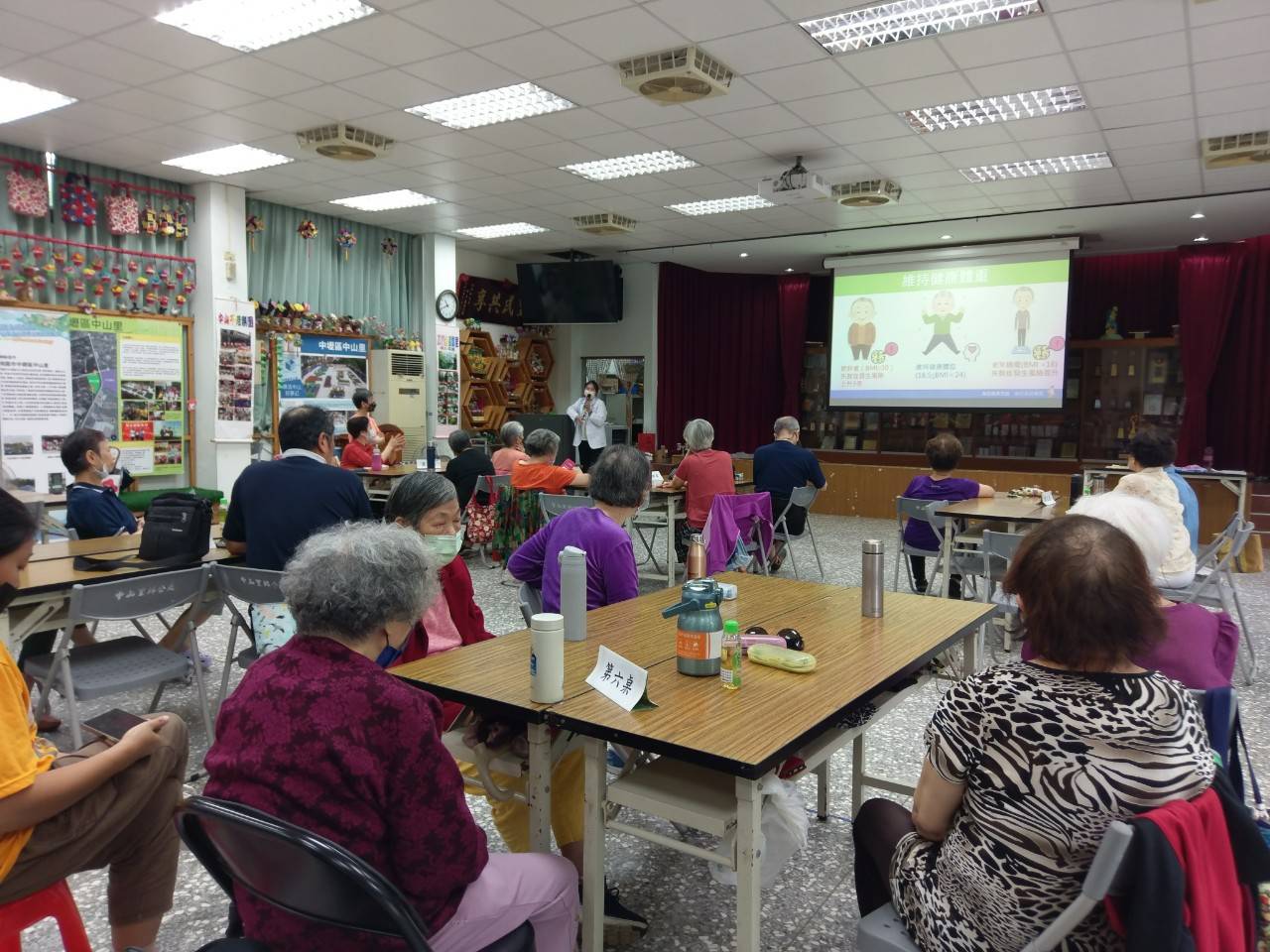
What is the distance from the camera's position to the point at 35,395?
6426 millimetres

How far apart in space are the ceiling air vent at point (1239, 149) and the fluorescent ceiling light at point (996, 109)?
132cm

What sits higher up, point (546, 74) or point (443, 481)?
point (546, 74)

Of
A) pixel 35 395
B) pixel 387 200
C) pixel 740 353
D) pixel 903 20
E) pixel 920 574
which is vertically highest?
pixel 903 20

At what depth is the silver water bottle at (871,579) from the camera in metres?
2.52

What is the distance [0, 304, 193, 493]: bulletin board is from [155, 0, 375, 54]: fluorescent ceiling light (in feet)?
10.7

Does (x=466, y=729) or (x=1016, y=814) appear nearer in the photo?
(x=1016, y=814)

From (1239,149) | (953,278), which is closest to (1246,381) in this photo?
(953,278)

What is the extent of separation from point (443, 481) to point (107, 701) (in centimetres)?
225

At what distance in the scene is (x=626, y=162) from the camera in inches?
268

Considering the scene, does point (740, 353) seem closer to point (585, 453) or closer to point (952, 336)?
point (585, 453)

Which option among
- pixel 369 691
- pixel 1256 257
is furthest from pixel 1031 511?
pixel 1256 257

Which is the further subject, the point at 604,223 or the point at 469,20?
the point at 604,223

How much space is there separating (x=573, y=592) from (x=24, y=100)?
564cm

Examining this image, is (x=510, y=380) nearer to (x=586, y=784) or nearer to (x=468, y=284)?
(x=468, y=284)
